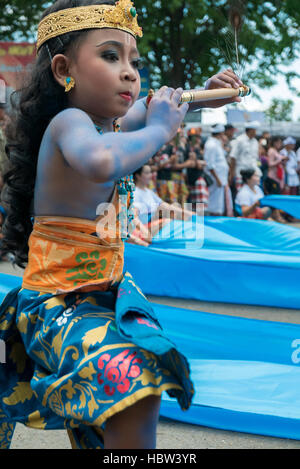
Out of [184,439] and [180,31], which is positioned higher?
[180,31]

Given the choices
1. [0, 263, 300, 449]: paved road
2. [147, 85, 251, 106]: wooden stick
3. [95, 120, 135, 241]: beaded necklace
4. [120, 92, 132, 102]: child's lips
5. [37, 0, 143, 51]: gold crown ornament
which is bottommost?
[0, 263, 300, 449]: paved road

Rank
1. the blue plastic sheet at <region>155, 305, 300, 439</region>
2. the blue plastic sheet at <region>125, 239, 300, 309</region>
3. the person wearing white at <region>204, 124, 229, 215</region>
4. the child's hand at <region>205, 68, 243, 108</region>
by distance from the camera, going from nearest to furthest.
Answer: the child's hand at <region>205, 68, 243, 108</region> → the blue plastic sheet at <region>155, 305, 300, 439</region> → the blue plastic sheet at <region>125, 239, 300, 309</region> → the person wearing white at <region>204, 124, 229, 215</region>

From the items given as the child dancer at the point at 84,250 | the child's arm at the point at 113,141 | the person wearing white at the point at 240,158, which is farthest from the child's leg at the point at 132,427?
the person wearing white at the point at 240,158

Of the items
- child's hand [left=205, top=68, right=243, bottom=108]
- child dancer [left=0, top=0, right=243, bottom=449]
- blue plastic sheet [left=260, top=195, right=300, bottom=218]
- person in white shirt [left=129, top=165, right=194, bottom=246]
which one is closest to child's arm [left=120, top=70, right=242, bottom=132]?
child's hand [left=205, top=68, right=243, bottom=108]

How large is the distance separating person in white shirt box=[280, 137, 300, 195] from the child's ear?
10.9 meters

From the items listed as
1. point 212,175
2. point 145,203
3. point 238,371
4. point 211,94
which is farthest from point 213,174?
point 211,94

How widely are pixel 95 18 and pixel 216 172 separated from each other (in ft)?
25.9

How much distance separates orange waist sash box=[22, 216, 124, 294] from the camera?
1.52 metres

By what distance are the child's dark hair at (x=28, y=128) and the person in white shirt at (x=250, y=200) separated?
6985mm

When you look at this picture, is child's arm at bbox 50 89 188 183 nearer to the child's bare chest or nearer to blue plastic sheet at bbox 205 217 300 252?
the child's bare chest

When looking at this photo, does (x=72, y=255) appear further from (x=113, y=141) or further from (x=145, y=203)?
(x=145, y=203)

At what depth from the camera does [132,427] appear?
4.09ft
